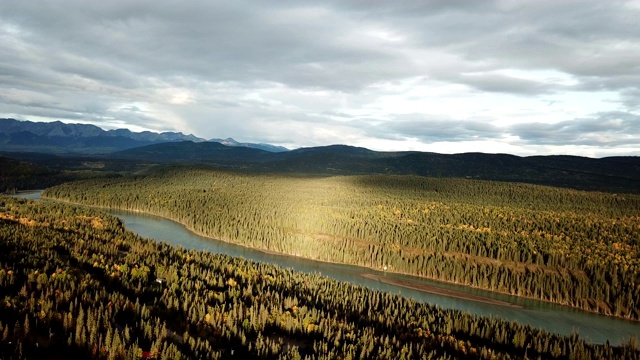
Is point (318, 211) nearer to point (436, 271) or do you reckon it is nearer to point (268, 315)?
point (436, 271)

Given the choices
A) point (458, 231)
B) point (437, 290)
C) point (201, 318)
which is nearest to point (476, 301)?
point (437, 290)

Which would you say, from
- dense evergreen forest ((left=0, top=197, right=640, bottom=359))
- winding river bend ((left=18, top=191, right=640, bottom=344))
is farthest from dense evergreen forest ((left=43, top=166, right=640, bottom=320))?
dense evergreen forest ((left=0, top=197, right=640, bottom=359))

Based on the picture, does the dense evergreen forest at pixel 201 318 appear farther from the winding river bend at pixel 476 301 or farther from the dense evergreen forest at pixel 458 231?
the dense evergreen forest at pixel 458 231

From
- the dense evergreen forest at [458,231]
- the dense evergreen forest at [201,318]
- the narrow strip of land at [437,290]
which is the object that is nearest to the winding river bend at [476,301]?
the narrow strip of land at [437,290]

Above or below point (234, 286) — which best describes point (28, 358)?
above

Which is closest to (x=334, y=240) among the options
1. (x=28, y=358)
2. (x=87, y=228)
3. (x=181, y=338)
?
(x=87, y=228)

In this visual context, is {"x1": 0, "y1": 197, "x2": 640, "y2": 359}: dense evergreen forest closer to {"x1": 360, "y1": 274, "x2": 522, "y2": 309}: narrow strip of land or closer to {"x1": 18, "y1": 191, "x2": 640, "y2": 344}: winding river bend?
{"x1": 18, "y1": 191, "x2": 640, "y2": 344}: winding river bend
